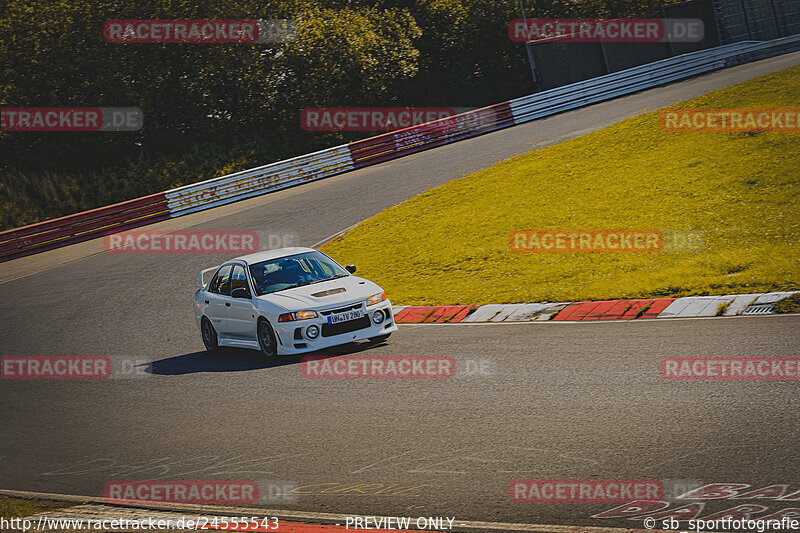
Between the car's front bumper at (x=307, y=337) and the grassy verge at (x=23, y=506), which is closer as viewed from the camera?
the grassy verge at (x=23, y=506)

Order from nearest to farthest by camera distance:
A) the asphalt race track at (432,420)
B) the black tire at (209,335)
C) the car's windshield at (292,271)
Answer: the asphalt race track at (432,420) → the car's windshield at (292,271) → the black tire at (209,335)

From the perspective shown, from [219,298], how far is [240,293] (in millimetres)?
892

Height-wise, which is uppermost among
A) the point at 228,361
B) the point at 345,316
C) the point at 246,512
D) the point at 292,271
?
the point at 292,271

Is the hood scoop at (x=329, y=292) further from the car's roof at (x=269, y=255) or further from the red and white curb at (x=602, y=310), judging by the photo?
the red and white curb at (x=602, y=310)

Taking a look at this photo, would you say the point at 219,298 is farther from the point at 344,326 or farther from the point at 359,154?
the point at 359,154

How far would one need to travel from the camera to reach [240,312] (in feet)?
44.1

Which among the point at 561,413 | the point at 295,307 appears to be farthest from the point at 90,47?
the point at 561,413

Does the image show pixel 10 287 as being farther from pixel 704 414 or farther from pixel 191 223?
pixel 704 414

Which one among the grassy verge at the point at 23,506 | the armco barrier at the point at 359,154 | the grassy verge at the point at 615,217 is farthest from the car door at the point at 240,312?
the armco barrier at the point at 359,154

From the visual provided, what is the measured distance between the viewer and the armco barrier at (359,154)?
27766 mm

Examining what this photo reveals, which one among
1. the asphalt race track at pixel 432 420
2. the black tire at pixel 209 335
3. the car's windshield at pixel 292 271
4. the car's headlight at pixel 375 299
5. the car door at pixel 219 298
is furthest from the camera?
the black tire at pixel 209 335

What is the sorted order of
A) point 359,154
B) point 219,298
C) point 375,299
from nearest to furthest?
point 375,299, point 219,298, point 359,154

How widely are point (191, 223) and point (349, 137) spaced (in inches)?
532

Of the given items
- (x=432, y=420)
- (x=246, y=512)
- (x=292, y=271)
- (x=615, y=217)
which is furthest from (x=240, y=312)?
(x=615, y=217)
